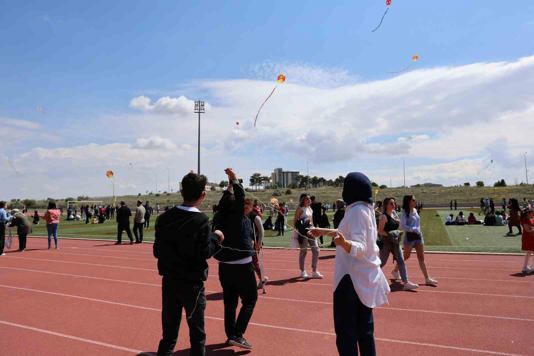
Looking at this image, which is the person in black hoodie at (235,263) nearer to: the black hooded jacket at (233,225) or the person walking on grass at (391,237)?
the black hooded jacket at (233,225)

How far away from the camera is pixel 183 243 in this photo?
3.22 metres

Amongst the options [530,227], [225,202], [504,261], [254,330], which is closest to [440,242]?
[504,261]

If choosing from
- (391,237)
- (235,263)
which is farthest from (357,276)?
(391,237)

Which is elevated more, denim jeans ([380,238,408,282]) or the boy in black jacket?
the boy in black jacket

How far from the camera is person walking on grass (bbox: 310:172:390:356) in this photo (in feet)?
9.93

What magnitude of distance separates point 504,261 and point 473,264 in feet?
3.64

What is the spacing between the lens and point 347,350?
3.00 metres

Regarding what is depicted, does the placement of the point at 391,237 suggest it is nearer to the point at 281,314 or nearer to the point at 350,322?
the point at 281,314

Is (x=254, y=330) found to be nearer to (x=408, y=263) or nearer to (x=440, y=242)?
(x=408, y=263)

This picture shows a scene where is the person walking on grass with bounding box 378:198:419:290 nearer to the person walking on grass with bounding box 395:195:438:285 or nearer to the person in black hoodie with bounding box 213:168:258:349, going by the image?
the person walking on grass with bounding box 395:195:438:285

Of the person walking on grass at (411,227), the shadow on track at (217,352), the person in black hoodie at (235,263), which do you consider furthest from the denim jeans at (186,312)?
the person walking on grass at (411,227)

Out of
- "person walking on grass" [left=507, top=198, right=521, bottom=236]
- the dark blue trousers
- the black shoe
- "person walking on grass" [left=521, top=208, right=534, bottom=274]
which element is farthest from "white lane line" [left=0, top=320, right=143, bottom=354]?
"person walking on grass" [left=507, top=198, right=521, bottom=236]

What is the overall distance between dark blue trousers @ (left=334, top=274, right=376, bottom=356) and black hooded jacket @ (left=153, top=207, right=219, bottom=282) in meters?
1.22

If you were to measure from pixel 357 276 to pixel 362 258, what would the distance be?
0.16 meters
